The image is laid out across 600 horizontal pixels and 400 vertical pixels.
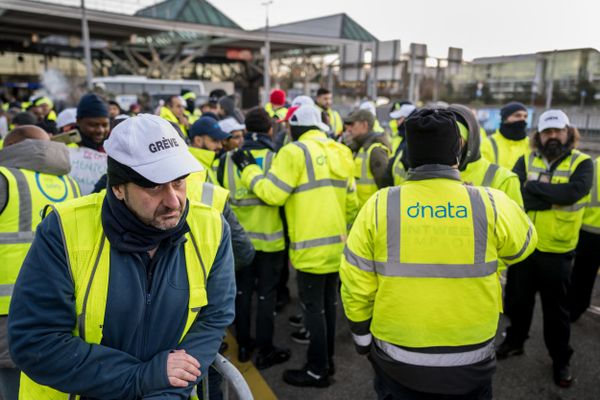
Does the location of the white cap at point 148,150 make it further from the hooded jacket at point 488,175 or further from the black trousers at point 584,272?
the black trousers at point 584,272

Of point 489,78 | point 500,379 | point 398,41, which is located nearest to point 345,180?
point 500,379

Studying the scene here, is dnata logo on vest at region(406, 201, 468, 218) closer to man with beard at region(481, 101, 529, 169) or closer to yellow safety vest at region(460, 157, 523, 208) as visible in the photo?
yellow safety vest at region(460, 157, 523, 208)

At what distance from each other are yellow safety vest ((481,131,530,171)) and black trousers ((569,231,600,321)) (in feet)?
3.73

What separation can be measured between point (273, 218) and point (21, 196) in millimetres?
1916

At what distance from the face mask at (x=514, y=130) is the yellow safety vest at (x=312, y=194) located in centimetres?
248

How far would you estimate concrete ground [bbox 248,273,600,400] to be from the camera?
3.30 m

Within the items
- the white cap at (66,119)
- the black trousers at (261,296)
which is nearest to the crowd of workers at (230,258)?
the black trousers at (261,296)

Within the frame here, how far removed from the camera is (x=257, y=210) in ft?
12.0

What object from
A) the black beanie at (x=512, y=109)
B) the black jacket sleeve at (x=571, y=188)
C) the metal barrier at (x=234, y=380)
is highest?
the black beanie at (x=512, y=109)

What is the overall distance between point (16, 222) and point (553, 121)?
378 cm

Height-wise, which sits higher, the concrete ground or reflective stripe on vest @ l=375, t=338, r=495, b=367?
reflective stripe on vest @ l=375, t=338, r=495, b=367

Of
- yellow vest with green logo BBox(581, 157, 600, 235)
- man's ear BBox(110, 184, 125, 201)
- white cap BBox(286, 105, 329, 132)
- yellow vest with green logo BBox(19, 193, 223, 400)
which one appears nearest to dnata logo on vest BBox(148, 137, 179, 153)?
man's ear BBox(110, 184, 125, 201)

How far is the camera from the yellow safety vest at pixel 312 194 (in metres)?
3.29

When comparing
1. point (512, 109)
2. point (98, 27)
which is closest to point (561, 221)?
point (512, 109)
